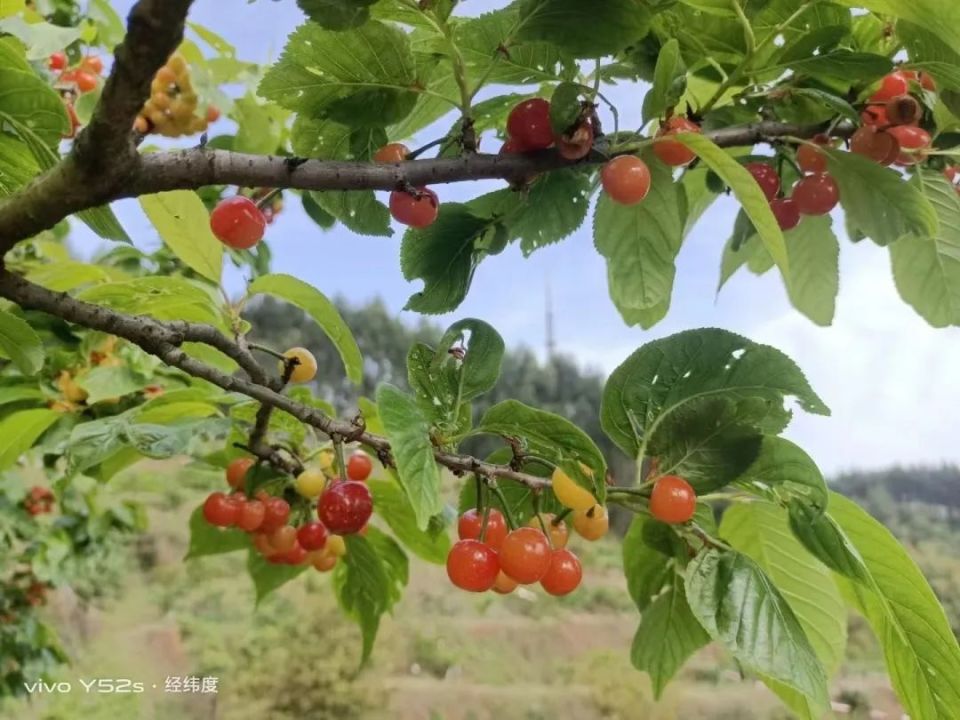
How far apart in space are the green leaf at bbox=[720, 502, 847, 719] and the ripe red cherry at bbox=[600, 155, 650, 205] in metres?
0.19

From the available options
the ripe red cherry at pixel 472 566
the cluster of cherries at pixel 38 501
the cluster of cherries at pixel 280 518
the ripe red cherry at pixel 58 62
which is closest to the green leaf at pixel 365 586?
the cluster of cherries at pixel 280 518

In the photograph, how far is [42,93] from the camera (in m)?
0.37

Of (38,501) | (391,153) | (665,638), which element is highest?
(391,153)

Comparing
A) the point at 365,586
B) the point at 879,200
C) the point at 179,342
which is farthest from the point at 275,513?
the point at 879,200

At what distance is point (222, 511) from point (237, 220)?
0.26 metres

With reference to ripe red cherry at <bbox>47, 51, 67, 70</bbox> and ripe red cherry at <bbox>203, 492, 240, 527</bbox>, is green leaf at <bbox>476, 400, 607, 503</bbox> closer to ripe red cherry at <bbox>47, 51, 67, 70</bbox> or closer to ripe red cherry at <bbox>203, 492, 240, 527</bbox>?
ripe red cherry at <bbox>203, 492, 240, 527</bbox>

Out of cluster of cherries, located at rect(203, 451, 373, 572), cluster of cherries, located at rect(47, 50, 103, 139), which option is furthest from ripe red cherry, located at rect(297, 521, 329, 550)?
cluster of cherries, located at rect(47, 50, 103, 139)

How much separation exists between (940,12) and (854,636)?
7.13ft

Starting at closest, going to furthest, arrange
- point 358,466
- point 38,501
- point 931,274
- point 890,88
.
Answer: point 890,88, point 931,274, point 358,466, point 38,501

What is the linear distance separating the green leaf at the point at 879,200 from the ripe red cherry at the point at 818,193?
0.08 ft

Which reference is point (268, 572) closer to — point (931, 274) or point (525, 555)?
point (525, 555)

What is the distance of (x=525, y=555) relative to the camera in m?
0.35

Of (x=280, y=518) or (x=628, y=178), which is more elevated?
(x=628, y=178)

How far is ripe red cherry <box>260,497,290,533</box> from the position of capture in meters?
0.59
